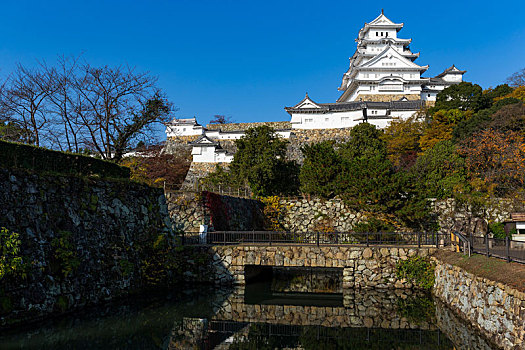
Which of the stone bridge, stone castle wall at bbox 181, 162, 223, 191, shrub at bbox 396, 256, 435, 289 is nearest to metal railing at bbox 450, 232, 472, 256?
the stone bridge

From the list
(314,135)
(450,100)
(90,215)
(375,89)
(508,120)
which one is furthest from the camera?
(375,89)

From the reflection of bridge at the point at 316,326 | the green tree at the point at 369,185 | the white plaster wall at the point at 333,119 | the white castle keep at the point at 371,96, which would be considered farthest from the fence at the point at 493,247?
the white plaster wall at the point at 333,119

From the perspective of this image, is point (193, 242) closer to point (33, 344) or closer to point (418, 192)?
point (33, 344)

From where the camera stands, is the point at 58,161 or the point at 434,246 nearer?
the point at 58,161

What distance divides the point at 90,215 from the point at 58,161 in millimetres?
2145

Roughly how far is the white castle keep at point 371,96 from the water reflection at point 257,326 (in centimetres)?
2327

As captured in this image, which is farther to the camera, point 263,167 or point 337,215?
point 263,167

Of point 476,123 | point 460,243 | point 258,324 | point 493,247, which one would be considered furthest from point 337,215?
point 258,324

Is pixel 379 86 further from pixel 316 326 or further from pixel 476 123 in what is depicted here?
pixel 316 326

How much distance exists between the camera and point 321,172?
93.4 feet

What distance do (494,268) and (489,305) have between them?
1.09 m

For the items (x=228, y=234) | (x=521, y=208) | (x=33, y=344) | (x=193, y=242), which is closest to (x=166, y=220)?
(x=193, y=242)

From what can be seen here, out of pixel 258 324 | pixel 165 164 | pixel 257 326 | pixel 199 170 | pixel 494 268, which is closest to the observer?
pixel 494 268

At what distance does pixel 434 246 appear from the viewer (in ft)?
57.2
